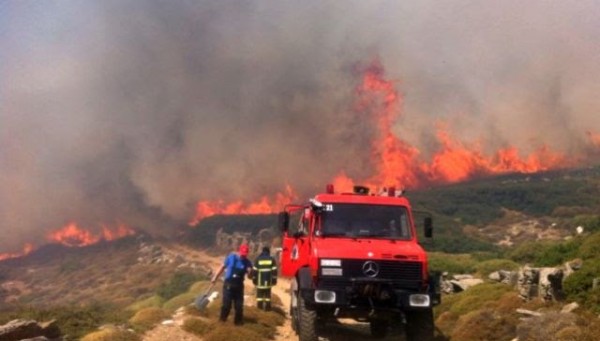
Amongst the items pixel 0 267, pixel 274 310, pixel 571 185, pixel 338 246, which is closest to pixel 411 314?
pixel 338 246

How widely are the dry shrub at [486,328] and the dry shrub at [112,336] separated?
745 centimetres

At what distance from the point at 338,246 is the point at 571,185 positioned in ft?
347

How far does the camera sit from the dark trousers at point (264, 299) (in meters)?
18.3

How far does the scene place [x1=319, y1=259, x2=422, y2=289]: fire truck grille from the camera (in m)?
11.4

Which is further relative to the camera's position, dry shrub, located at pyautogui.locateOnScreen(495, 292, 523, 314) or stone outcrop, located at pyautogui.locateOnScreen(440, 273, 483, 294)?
stone outcrop, located at pyautogui.locateOnScreen(440, 273, 483, 294)

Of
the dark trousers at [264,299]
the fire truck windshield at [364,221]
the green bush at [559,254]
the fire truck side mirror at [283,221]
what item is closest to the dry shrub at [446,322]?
the fire truck windshield at [364,221]

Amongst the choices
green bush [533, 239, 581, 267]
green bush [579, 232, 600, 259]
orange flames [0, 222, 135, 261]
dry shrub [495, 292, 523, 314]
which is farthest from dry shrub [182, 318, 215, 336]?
orange flames [0, 222, 135, 261]

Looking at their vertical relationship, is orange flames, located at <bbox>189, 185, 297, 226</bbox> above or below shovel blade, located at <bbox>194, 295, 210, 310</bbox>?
below

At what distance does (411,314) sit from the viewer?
1180 cm

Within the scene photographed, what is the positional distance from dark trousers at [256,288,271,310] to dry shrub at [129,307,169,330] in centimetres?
312

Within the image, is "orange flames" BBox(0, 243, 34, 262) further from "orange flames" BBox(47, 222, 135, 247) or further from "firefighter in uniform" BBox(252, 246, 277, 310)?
"firefighter in uniform" BBox(252, 246, 277, 310)

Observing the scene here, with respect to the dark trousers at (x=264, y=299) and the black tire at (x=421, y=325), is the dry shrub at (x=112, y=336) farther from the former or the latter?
the black tire at (x=421, y=325)

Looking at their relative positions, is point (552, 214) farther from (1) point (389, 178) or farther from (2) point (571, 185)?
(1) point (389, 178)

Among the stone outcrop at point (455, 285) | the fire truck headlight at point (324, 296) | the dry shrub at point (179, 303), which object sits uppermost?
the fire truck headlight at point (324, 296)
